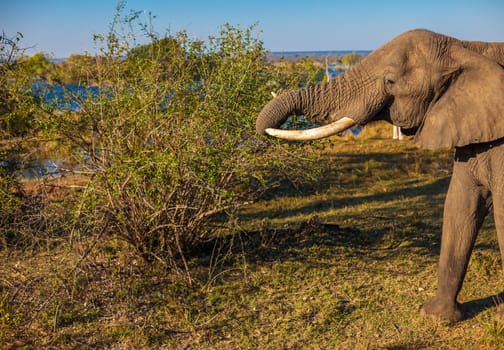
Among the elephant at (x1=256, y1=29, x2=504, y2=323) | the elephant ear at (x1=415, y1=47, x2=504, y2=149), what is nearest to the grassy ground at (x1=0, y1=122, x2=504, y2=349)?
the elephant at (x1=256, y1=29, x2=504, y2=323)

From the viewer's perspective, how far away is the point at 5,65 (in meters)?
6.15

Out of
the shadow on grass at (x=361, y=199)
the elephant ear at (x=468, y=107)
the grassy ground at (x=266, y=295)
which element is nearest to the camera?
the elephant ear at (x=468, y=107)

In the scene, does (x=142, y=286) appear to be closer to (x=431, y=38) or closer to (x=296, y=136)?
(x=296, y=136)

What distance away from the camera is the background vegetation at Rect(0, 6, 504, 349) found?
5.05 metres

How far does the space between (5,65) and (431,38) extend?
4409 millimetres

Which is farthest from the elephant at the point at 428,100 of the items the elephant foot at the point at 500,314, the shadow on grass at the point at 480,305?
the shadow on grass at the point at 480,305

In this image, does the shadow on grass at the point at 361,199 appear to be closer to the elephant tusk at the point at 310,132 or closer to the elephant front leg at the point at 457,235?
the elephant front leg at the point at 457,235

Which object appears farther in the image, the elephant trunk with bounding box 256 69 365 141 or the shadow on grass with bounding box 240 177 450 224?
the shadow on grass with bounding box 240 177 450 224

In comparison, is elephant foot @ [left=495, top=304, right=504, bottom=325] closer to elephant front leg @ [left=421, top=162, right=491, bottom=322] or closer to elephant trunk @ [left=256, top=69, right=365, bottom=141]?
elephant front leg @ [left=421, top=162, right=491, bottom=322]

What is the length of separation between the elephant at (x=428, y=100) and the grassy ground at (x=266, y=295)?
1.34 m

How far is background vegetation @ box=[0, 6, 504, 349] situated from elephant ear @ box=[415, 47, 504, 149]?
5.64 feet

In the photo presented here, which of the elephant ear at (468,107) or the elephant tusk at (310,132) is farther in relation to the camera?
the elephant tusk at (310,132)

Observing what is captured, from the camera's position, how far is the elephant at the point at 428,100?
4266 mm

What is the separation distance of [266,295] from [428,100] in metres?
2.58
